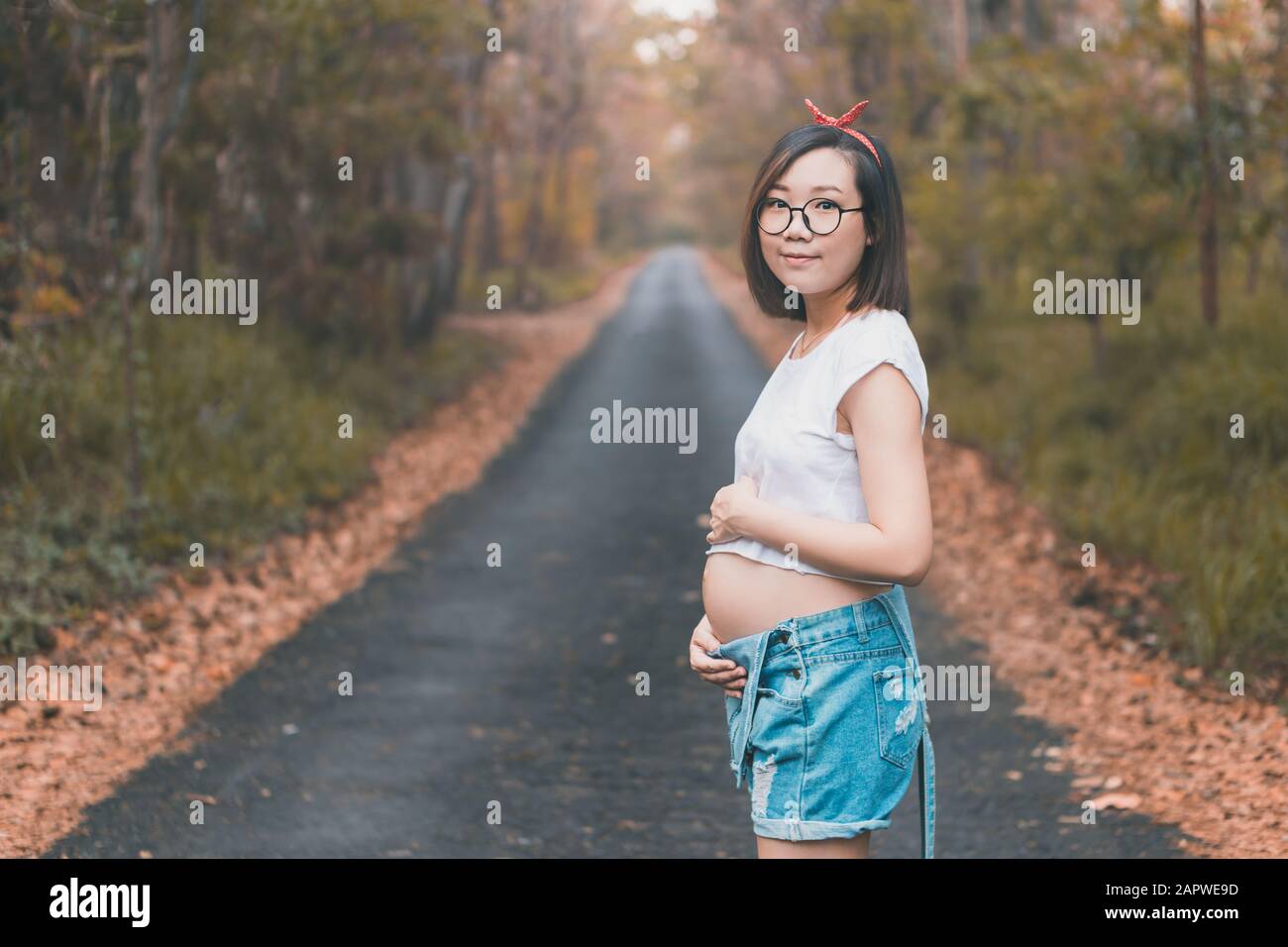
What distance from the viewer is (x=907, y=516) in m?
2.30

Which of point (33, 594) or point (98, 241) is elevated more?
point (98, 241)

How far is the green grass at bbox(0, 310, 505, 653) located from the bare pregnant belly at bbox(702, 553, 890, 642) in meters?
5.48

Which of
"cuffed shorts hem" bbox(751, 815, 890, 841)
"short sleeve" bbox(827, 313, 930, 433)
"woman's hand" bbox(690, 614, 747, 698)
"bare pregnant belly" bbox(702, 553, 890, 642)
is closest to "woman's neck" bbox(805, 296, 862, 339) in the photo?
"short sleeve" bbox(827, 313, 930, 433)

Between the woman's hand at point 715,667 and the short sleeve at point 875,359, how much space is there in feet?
1.68

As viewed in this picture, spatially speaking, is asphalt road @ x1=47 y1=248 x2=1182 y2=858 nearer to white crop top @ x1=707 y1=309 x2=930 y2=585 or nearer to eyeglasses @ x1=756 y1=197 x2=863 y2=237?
white crop top @ x1=707 y1=309 x2=930 y2=585

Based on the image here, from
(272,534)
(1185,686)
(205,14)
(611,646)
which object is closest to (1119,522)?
(1185,686)

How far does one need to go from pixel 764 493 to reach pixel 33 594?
6.18 m

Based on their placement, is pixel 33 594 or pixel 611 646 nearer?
pixel 33 594

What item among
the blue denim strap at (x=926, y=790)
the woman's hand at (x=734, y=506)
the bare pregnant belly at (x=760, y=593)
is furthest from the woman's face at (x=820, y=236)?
the blue denim strap at (x=926, y=790)

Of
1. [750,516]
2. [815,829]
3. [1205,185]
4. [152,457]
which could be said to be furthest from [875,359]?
[1205,185]

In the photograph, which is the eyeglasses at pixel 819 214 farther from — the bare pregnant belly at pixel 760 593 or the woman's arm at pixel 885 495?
the bare pregnant belly at pixel 760 593
